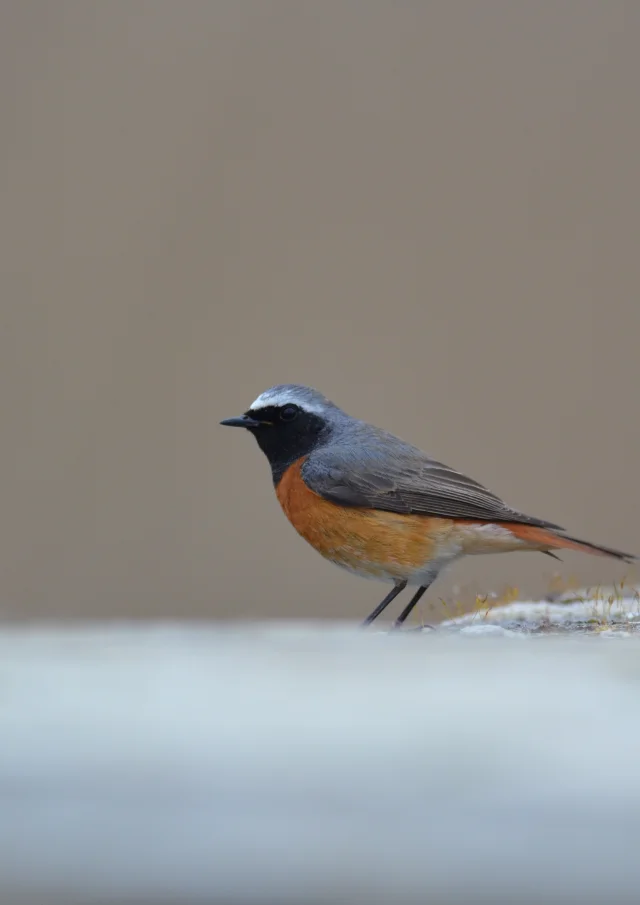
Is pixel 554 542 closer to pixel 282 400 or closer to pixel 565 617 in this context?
pixel 565 617

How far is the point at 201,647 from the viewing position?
10.3 ft

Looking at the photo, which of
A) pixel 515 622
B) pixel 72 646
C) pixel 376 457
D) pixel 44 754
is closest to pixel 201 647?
pixel 72 646

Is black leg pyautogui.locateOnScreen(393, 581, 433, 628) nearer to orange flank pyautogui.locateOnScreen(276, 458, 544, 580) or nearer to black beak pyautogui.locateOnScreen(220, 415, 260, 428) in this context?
orange flank pyautogui.locateOnScreen(276, 458, 544, 580)

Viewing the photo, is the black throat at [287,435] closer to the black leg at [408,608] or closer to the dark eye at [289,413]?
the dark eye at [289,413]

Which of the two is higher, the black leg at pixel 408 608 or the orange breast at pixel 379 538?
the orange breast at pixel 379 538

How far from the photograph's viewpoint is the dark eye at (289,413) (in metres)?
5.27

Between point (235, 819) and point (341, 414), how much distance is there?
3.62 metres

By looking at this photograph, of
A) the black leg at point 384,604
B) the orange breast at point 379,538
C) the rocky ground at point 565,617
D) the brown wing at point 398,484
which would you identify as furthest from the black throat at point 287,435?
the rocky ground at point 565,617

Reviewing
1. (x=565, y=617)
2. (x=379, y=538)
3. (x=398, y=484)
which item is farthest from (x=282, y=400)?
(x=565, y=617)

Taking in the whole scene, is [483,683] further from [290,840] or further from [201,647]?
[201,647]

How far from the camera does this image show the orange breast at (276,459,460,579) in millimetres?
4762

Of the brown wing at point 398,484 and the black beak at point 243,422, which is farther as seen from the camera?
the black beak at point 243,422

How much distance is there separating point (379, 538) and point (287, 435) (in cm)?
82

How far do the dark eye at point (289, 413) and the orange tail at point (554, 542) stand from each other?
1.22 m
